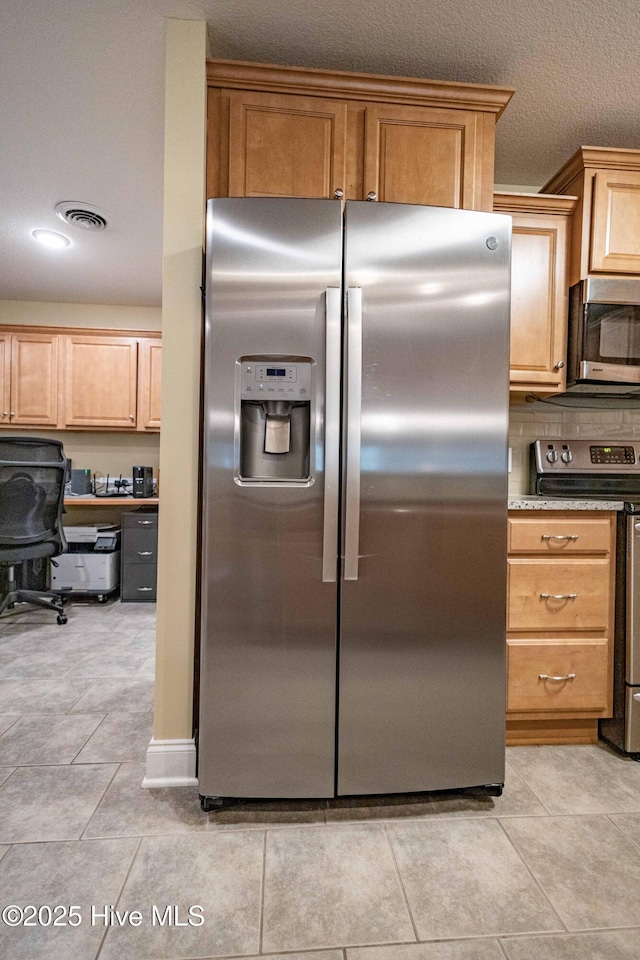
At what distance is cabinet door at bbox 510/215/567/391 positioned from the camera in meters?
2.10

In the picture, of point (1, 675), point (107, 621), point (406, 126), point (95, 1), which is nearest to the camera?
point (95, 1)

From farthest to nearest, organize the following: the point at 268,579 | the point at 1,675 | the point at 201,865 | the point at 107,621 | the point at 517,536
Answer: the point at 107,621 < the point at 1,675 < the point at 517,536 < the point at 268,579 < the point at 201,865

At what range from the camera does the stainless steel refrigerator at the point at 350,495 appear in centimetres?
140

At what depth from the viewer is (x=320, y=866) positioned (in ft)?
4.17

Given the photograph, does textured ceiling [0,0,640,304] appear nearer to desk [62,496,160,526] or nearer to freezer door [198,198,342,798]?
freezer door [198,198,342,798]

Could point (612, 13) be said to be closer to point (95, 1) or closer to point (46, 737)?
point (95, 1)

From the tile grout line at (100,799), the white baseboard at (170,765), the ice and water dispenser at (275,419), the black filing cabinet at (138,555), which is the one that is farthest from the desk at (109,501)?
the ice and water dispenser at (275,419)

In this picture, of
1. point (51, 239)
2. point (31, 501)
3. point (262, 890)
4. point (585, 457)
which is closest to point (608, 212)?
point (585, 457)

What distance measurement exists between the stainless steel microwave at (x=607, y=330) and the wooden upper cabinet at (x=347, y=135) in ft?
2.25

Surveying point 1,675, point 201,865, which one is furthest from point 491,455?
point 1,675

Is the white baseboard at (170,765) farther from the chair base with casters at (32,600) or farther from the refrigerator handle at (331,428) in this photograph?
the chair base with casters at (32,600)

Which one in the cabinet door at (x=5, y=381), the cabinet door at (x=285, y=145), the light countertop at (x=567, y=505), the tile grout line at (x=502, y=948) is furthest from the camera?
the cabinet door at (x=5, y=381)

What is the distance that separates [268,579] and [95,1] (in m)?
1.93

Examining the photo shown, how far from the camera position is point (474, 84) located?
5.75ft
